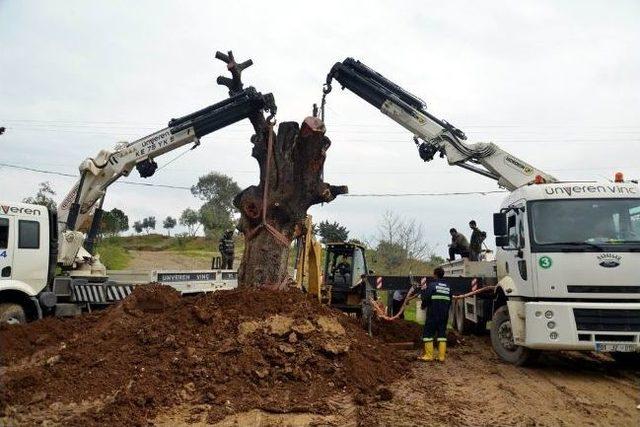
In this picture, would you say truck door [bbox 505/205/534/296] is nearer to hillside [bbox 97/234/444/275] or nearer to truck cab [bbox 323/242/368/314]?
truck cab [bbox 323/242/368/314]

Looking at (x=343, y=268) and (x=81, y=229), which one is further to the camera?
(x=343, y=268)

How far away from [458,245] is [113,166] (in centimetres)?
928

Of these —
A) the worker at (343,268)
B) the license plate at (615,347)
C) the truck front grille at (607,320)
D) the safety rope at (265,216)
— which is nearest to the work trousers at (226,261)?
the worker at (343,268)

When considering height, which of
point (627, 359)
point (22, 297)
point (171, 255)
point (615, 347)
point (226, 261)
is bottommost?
point (627, 359)

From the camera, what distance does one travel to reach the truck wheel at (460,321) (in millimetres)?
13516

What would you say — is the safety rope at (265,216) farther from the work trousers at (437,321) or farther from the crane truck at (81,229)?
the work trousers at (437,321)

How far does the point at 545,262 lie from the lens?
8.61 m

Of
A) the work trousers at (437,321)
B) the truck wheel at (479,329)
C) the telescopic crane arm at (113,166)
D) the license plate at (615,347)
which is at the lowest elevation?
the truck wheel at (479,329)

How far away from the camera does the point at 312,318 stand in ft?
25.1

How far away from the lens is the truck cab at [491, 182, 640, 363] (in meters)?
8.27

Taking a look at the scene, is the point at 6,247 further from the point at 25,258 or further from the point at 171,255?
the point at 171,255

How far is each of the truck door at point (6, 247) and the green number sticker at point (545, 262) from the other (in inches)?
362

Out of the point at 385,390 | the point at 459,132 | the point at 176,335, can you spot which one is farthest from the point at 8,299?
the point at 459,132

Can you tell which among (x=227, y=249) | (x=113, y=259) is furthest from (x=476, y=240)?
(x=113, y=259)
